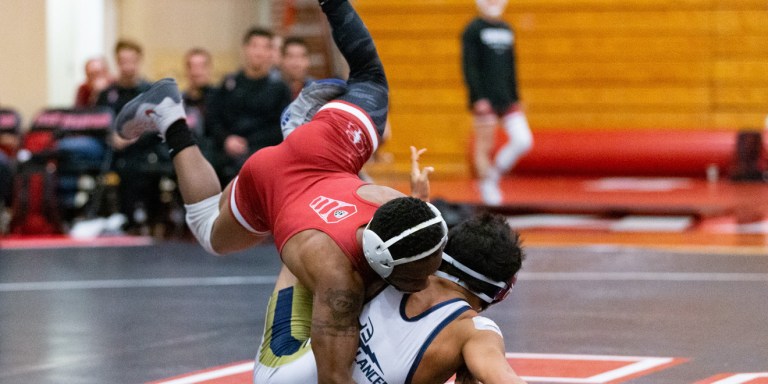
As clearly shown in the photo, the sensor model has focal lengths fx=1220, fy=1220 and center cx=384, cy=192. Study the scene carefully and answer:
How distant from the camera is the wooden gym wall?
13.8 meters

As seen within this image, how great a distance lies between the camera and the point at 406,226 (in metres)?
2.99

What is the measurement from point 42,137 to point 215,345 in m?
5.43

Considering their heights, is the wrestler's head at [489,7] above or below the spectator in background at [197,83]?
above

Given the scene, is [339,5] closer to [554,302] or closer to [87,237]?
[554,302]

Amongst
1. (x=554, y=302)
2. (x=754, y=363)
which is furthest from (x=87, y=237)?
(x=754, y=363)

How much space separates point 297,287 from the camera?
3494mm

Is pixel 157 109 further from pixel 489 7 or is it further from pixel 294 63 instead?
pixel 489 7

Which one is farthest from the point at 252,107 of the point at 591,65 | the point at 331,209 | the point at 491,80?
the point at 591,65

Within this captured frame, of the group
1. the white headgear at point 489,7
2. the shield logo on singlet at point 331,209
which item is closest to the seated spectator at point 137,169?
the white headgear at point 489,7

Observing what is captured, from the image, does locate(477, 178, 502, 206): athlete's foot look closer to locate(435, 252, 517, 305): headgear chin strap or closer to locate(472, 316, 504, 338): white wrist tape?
locate(435, 252, 517, 305): headgear chin strap

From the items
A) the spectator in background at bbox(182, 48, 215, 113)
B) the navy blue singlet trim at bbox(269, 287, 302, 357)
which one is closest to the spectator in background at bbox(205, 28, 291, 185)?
the spectator in background at bbox(182, 48, 215, 113)

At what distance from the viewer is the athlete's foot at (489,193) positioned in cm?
959

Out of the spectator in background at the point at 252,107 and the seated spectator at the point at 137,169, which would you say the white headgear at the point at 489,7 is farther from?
the seated spectator at the point at 137,169

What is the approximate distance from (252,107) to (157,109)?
4019mm
